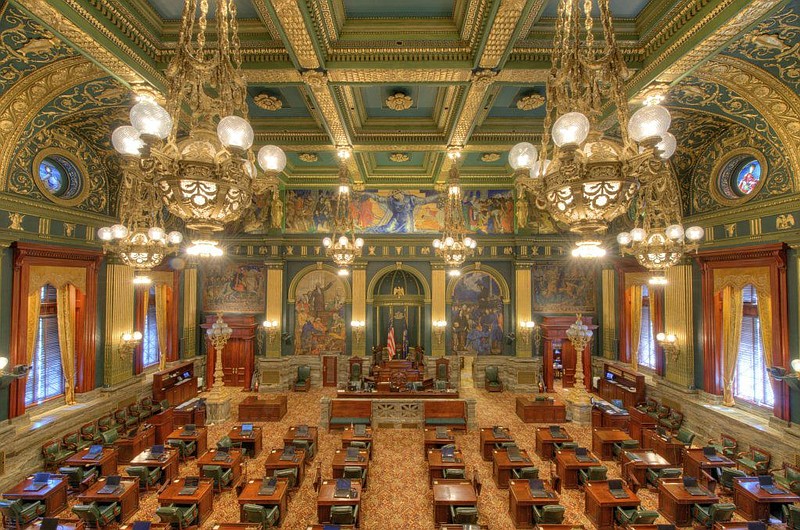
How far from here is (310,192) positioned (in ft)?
58.7

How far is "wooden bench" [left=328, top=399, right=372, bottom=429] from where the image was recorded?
13.1m

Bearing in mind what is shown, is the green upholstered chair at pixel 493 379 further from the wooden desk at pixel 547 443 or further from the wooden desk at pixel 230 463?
the wooden desk at pixel 230 463

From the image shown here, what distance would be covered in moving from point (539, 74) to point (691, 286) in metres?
9.12

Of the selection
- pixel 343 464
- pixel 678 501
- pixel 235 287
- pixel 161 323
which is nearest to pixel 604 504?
pixel 678 501

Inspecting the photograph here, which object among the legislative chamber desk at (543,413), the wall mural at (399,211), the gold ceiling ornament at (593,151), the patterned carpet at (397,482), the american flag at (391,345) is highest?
the wall mural at (399,211)

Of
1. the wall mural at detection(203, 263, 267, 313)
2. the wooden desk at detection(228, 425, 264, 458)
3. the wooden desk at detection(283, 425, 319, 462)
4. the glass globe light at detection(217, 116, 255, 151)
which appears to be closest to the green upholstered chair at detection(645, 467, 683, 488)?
the wooden desk at detection(283, 425, 319, 462)

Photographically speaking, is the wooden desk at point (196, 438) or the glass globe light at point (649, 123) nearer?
the glass globe light at point (649, 123)

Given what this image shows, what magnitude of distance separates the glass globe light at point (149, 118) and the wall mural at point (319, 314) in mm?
15034

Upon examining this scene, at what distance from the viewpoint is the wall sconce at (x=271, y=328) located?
17625 mm

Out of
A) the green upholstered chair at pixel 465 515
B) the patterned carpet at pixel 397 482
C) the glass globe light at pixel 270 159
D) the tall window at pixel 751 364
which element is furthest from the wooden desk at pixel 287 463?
the tall window at pixel 751 364

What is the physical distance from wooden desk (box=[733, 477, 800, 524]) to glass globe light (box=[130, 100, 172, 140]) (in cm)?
1126

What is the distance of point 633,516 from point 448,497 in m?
3.39

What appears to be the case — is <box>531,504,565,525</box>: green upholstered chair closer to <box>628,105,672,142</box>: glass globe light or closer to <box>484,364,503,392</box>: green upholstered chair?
<box>628,105,672,142</box>: glass globe light

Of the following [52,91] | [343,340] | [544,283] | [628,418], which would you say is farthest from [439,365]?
[52,91]
